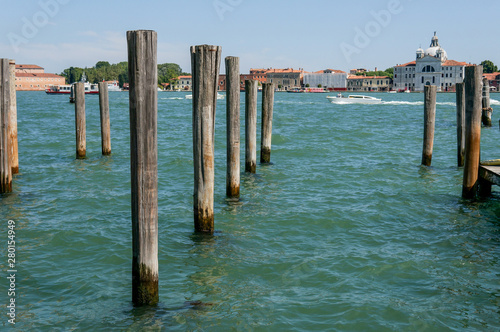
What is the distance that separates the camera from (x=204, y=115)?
6906mm

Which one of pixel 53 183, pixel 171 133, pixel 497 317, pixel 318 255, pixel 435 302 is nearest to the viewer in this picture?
pixel 497 317

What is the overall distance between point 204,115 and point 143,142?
230 centimetres

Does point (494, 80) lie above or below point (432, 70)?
below

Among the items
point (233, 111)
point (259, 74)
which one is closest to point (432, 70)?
point (259, 74)

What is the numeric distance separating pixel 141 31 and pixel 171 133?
21.3 metres

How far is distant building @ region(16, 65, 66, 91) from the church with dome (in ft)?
309

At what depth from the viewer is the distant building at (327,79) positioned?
523 ft

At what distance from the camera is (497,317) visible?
5309 mm

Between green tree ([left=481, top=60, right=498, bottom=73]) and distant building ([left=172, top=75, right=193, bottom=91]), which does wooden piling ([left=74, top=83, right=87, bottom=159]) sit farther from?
green tree ([left=481, top=60, right=498, bottom=73])

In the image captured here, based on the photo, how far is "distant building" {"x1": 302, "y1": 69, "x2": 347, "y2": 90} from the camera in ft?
523

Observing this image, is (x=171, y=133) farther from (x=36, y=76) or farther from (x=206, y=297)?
(x=36, y=76)

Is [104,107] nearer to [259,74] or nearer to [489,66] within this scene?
[259,74]

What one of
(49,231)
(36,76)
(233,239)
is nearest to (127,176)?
(49,231)

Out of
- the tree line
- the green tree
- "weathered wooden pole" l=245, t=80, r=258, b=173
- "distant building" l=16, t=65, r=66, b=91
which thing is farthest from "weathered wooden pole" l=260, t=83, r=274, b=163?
the green tree
